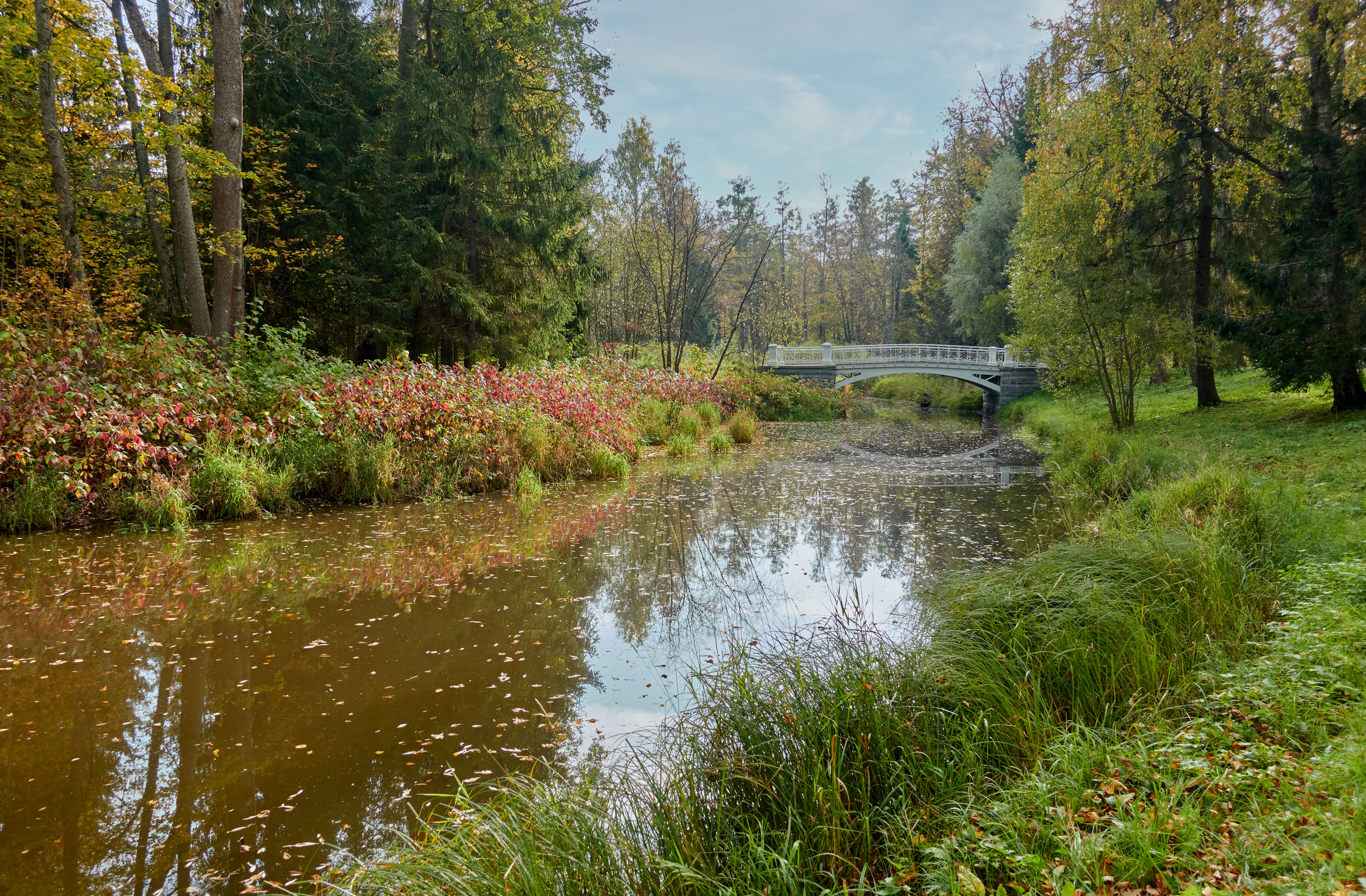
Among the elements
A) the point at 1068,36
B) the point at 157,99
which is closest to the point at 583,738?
the point at 157,99

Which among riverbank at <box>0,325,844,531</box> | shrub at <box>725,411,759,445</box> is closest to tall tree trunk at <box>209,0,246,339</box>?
riverbank at <box>0,325,844,531</box>

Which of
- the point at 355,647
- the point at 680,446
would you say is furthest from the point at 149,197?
the point at 355,647

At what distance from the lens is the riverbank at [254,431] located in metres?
7.06

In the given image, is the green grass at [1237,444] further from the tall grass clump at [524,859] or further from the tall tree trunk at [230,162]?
the tall tree trunk at [230,162]

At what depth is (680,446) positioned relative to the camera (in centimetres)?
1476

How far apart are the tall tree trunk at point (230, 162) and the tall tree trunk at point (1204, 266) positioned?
51.4ft

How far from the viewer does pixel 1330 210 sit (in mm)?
10461

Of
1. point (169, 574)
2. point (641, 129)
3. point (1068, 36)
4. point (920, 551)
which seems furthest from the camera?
point (641, 129)

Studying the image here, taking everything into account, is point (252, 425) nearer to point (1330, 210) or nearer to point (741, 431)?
point (741, 431)

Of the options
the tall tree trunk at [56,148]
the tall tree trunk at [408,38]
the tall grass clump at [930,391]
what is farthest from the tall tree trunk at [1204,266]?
the tall tree trunk at [56,148]

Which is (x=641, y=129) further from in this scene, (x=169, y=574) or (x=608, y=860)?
(x=608, y=860)

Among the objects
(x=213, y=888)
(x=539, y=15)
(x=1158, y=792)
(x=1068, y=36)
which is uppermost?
(x=539, y=15)

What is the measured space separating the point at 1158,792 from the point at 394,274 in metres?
14.7

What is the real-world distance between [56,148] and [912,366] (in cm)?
2531
